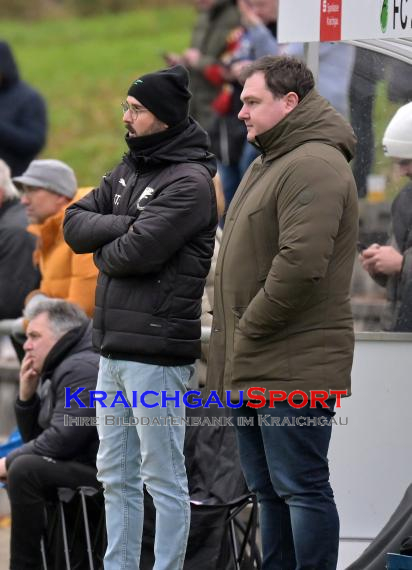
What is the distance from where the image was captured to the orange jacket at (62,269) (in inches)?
235

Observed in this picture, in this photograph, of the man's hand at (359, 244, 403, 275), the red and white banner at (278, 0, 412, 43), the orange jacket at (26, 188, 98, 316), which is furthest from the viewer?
the orange jacket at (26, 188, 98, 316)

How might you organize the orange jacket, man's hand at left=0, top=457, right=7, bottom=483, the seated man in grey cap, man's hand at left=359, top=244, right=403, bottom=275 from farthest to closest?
the seated man in grey cap
the orange jacket
man's hand at left=0, top=457, right=7, bottom=483
man's hand at left=359, top=244, right=403, bottom=275

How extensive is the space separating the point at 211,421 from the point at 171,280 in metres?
1.06

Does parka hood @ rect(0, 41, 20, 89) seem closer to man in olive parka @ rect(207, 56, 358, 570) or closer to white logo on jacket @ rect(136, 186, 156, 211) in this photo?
white logo on jacket @ rect(136, 186, 156, 211)

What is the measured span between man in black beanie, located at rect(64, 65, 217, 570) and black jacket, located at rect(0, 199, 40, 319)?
71.7 inches

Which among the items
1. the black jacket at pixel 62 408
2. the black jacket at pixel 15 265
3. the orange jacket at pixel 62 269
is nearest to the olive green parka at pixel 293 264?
the black jacket at pixel 62 408

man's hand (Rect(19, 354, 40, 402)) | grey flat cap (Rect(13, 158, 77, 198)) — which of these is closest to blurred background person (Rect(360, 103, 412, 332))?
man's hand (Rect(19, 354, 40, 402))

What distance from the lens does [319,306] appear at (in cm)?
440

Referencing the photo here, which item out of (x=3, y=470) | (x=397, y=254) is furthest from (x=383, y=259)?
(x=3, y=470)

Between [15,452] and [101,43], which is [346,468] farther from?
[101,43]

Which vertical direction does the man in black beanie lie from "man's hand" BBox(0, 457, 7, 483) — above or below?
above

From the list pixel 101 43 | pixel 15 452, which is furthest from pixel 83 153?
pixel 15 452

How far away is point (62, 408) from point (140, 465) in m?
0.70

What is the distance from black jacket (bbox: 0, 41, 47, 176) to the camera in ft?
28.5
